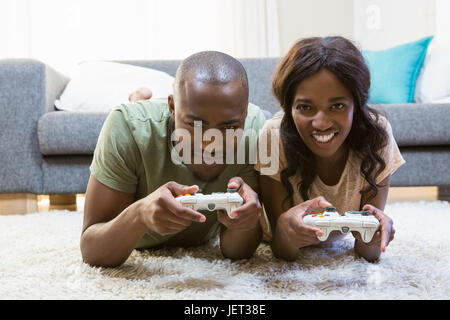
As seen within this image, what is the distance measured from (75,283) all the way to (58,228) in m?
0.64

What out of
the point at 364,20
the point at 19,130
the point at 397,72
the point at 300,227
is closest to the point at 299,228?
the point at 300,227

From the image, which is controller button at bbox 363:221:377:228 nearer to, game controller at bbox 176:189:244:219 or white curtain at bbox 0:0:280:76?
game controller at bbox 176:189:244:219

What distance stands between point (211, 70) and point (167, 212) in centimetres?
27

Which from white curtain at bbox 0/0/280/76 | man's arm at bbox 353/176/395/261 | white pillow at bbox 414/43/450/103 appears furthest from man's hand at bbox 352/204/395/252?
white curtain at bbox 0/0/280/76

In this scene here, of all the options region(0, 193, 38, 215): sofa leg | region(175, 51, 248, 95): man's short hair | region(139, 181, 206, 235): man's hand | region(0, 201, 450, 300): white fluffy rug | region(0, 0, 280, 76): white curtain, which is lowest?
region(0, 193, 38, 215): sofa leg

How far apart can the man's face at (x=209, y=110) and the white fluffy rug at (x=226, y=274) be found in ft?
0.81

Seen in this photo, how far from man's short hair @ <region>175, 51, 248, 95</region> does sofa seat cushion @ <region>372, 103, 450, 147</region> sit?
1066 mm

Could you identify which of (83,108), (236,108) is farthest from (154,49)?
(236,108)

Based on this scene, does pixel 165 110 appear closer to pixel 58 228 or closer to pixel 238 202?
pixel 238 202

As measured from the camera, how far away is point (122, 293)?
711 mm

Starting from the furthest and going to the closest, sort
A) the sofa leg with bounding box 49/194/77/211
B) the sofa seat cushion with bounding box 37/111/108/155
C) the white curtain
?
the white curtain
the sofa leg with bounding box 49/194/77/211
the sofa seat cushion with bounding box 37/111/108/155

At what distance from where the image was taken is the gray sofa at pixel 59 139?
166 centimetres

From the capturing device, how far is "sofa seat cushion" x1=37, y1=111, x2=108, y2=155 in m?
1.65
